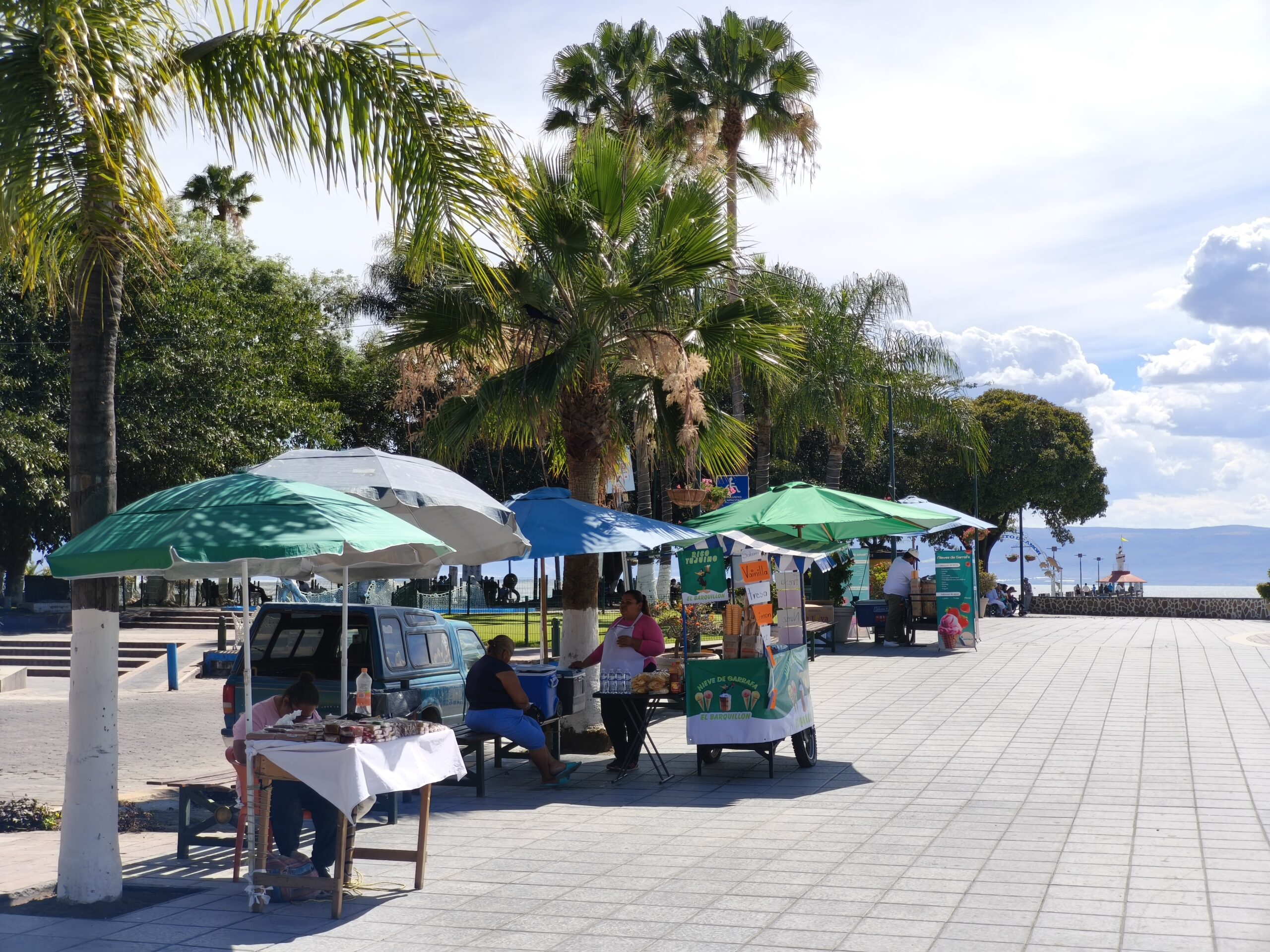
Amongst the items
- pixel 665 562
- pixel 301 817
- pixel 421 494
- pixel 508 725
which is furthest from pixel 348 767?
pixel 665 562

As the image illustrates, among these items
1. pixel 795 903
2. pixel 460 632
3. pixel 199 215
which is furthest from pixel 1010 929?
pixel 199 215

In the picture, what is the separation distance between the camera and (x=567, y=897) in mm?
6875

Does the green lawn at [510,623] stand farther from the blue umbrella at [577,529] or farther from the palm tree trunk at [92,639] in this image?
the palm tree trunk at [92,639]

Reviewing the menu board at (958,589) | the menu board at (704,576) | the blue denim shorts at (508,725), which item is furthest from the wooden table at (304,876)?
the menu board at (958,589)

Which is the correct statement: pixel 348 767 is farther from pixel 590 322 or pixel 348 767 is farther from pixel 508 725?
pixel 590 322

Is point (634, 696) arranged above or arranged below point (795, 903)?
above

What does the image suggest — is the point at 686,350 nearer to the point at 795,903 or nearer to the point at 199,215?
the point at 795,903

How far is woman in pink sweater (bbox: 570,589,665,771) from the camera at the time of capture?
11242 millimetres

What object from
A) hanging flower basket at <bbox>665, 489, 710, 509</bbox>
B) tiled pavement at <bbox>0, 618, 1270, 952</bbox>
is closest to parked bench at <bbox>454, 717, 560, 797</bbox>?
tiled pavement at <bbox>0, 618, 1270, 952</bbox>

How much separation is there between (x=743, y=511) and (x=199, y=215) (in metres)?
28.9

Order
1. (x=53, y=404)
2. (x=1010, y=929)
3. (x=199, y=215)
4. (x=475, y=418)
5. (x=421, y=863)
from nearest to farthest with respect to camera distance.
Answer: (x=1010, y=929) → (x=421, y=863) → (x=475, y=418) → (x=53, y=404) → (x=199, y=215)

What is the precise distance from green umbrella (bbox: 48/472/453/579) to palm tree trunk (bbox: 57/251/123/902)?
268mm

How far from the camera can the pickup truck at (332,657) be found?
10.7 metres

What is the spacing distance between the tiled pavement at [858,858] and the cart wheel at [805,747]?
14cm
